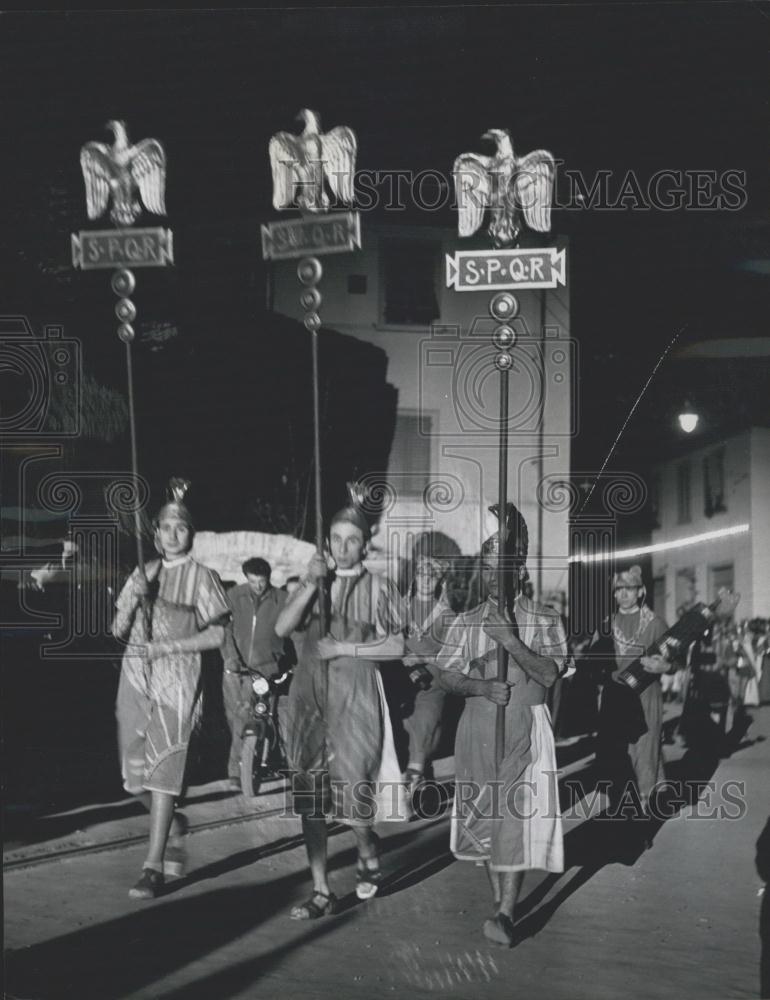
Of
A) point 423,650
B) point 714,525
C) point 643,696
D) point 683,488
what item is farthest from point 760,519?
point 423,650

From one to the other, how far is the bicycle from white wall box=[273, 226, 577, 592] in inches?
31.3

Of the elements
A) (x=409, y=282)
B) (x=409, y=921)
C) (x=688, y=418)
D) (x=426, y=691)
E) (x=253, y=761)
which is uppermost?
(x=409, y=282)

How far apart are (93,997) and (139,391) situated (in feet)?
6.59

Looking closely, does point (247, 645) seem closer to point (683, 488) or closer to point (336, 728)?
point (336, 728)

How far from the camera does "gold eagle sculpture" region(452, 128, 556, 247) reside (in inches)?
168

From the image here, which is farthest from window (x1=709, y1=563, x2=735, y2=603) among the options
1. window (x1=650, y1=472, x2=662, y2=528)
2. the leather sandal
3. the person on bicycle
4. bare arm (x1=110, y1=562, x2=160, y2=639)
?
the leather sandal

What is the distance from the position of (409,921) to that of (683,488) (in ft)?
5.61

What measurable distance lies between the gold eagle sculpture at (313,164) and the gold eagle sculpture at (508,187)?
41 cm

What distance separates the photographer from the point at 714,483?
4.20 m

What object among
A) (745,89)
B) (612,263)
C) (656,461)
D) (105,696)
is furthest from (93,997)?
(745,89)

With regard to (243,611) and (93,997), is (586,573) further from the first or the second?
(93,997)

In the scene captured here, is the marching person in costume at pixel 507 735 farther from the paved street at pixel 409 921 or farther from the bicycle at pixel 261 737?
the bicycle at pixel 261 737

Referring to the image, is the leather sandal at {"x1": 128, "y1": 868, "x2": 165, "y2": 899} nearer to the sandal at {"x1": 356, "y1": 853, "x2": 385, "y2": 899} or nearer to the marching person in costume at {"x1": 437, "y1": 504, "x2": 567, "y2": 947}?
the sandal at {"x1": 356, "y1": 853, "x2": 385, "y2": 899}

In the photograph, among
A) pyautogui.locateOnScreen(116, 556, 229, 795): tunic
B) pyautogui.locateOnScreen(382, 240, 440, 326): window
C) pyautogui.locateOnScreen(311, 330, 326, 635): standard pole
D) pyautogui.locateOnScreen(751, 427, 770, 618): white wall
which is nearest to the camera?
pyautogui.locateOnScreen(751, 427, 770, 618): white wall
